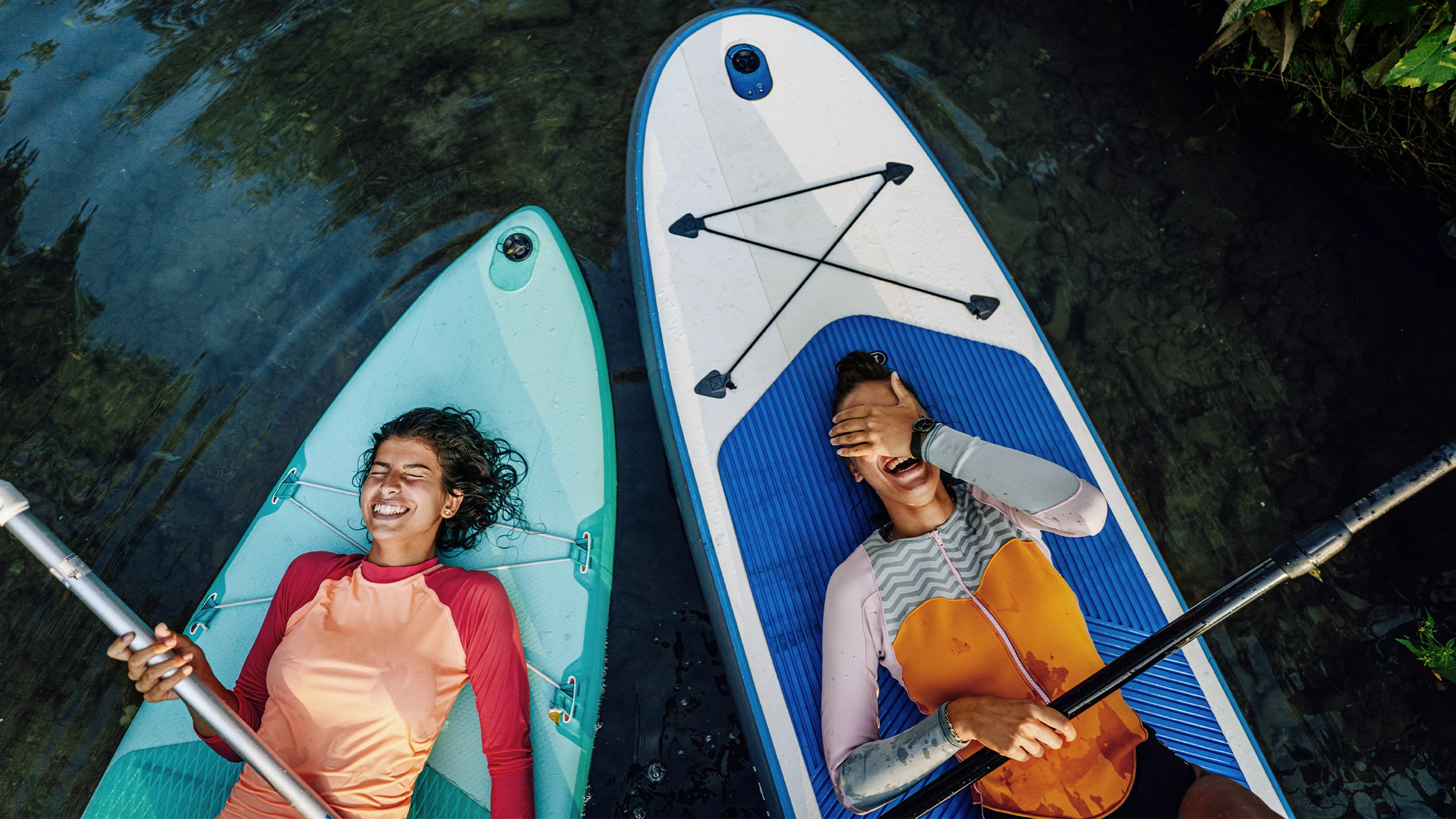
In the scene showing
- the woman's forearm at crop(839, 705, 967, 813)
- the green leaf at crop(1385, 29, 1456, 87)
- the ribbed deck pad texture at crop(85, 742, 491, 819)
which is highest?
the green leaf at crop(1385, 29, 1456, 87)

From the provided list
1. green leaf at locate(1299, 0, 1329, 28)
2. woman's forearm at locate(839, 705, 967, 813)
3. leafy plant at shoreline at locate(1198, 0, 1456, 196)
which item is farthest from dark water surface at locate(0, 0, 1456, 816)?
woman's forearm at locate(839, 705, 967, 813)

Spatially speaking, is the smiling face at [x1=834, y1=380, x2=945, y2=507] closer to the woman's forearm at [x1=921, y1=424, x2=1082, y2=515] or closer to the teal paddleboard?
the woman's forearm at [x1=921, y1=424, x2=1082, y2=515]

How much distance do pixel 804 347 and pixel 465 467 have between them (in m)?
1.30

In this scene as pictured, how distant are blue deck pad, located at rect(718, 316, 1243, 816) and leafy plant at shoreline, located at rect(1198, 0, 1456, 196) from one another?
2006 millimetres

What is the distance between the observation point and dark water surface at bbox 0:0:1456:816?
3205 mm

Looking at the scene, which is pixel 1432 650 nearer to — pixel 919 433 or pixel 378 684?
pixel 919 433

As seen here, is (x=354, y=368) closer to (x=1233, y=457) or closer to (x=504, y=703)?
(x=504, y=703)

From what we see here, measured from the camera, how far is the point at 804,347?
2.94m

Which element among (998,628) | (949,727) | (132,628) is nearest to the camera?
(132,628)

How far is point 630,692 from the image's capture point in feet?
10.3

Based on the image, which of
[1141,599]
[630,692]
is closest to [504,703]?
[630,692]

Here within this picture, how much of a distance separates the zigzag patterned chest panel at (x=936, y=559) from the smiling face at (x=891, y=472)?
4.8 inches

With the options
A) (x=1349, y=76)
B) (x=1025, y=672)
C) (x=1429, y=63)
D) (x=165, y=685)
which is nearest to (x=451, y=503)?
(x=165, y=685)

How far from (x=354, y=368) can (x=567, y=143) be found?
4.84 ft
